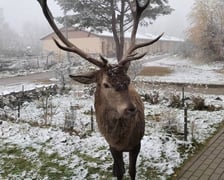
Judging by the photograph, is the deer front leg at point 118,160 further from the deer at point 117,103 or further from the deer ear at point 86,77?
the deer ear at point 86,77

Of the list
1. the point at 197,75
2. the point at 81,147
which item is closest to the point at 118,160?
the point at 81,147

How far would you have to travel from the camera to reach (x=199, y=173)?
5.21 m

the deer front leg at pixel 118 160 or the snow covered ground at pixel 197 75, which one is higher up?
the snow covered ground at pixel 197 75

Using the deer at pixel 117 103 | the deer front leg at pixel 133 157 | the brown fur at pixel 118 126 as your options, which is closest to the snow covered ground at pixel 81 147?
the deer front leg at pixel 133 157

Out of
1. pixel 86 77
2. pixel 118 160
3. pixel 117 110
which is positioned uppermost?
pixel 86 77

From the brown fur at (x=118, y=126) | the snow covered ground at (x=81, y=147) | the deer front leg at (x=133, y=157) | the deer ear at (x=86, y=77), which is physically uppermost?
the deer ear at (x=86, y=77)

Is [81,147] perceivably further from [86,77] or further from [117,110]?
[117,110]

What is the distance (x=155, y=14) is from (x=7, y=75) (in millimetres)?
11902

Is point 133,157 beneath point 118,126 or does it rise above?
beneath

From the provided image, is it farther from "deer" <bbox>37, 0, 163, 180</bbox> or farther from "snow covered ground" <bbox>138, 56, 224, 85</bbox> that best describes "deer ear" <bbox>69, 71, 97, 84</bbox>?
"snow covered ground" <bbox>138, 56, 224, 85</bbox>

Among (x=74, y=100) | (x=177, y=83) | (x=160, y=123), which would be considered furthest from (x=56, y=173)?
(x=177, y=83)

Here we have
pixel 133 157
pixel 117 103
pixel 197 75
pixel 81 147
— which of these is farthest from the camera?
pixel 197 75

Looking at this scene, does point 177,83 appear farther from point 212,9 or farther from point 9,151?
point 212,9

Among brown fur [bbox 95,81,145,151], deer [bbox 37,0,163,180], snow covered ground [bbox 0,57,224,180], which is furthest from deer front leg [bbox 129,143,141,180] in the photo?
snow covered ground [bbox 0,57,224,180]
